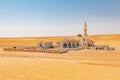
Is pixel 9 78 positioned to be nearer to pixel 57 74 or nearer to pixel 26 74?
pixel 26 74

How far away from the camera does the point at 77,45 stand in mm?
44938

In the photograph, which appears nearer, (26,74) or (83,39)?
(26,74)

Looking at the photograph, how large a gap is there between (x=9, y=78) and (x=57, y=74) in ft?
9.44

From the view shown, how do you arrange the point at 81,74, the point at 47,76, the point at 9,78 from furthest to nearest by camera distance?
the point at 81,74
the point at 47,76
the point at 9,78

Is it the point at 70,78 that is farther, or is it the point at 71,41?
the point at 71,41

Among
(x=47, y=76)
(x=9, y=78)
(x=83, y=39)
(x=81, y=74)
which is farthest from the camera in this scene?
(x=83, y=39)

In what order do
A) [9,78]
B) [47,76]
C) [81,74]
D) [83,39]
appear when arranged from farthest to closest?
1. [83,39]
2. [81,74]
3. [47,76]
4. [9,78]

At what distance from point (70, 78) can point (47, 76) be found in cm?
134

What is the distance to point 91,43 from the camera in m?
44.0

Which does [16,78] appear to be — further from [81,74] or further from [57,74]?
[81,74]

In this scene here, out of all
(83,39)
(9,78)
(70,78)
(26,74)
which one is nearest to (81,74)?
(70,78)

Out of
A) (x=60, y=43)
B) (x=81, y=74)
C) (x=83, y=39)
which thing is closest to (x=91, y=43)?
A: (x=83, y=39)

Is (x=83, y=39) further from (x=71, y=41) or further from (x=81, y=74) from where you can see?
(x=81, y=74)

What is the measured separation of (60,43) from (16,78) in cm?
3481
